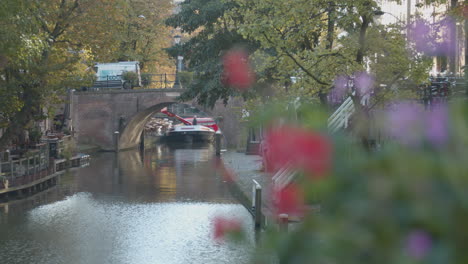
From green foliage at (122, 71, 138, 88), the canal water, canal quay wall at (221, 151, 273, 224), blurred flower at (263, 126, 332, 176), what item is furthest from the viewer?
green foliage at (122, 71, 138, 88)

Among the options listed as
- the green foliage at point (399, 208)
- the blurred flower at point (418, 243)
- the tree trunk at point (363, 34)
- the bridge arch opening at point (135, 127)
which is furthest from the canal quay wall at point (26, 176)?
the blurred flower at point (418, 243)

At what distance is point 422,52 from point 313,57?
8.06 feet

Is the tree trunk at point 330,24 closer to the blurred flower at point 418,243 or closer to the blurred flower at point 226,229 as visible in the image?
the blurred flower at point 226,229

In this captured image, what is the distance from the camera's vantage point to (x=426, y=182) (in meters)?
1.58

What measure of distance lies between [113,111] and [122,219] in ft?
91.5

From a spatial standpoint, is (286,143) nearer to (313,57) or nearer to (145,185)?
(313,57)

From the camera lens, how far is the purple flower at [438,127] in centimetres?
174

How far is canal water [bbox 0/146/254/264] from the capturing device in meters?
14.3

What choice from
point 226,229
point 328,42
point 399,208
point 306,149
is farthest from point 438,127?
point 328,42

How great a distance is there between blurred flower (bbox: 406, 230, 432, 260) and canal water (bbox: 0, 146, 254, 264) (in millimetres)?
6614

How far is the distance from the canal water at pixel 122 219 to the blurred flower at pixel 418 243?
661cm

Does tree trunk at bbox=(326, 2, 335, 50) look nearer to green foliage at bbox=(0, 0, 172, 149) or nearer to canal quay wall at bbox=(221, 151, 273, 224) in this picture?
canal quay wall at bbox=(221, 151, 273, 224)

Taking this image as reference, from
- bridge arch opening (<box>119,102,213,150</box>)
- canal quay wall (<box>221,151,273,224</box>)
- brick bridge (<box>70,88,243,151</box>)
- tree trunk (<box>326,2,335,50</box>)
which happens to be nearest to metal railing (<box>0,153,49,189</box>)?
canal quay wall (<box>221,151,273,224</box>)

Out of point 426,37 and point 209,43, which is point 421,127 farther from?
point 209,43
